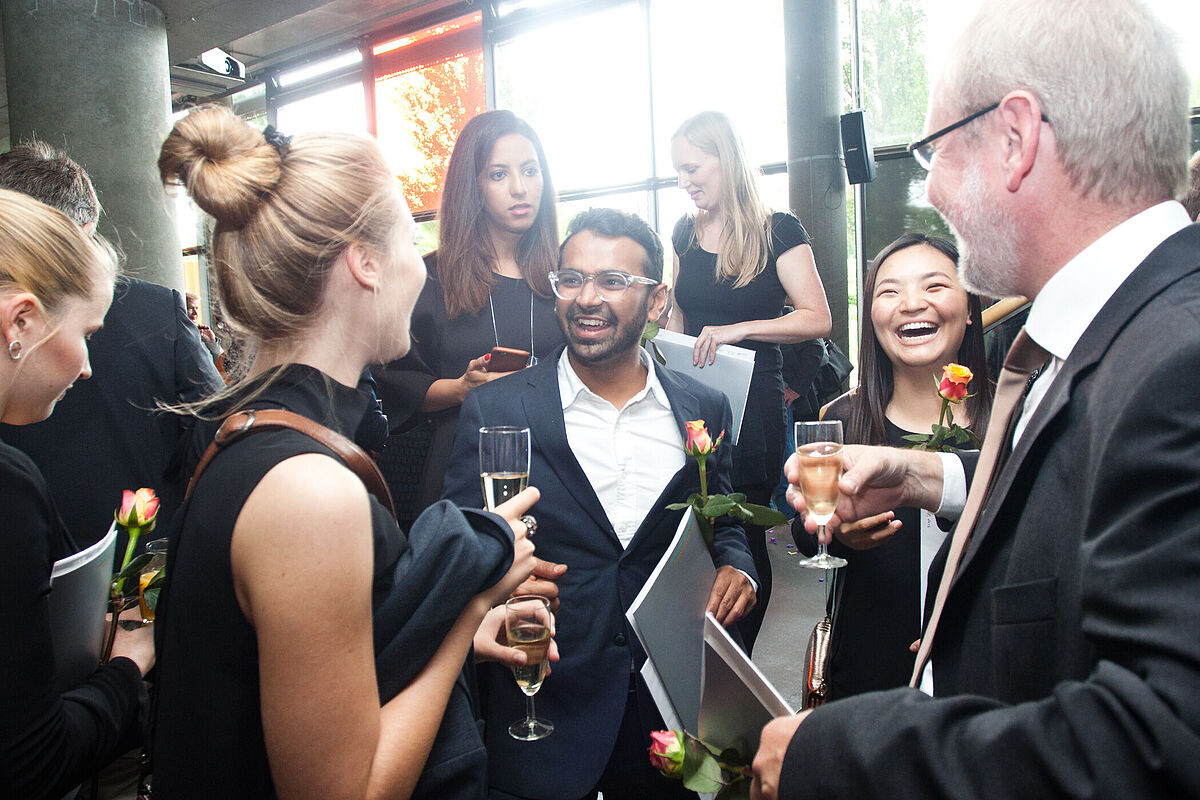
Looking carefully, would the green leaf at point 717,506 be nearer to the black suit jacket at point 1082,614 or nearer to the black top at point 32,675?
the black suit jacket at point 1082,614

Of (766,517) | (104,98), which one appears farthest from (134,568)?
(104,98)

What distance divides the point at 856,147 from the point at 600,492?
3887mm

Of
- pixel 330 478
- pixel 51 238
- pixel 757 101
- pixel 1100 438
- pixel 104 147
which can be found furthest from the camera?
pixel 757 101

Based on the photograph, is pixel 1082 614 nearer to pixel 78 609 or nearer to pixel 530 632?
pixel 530 632

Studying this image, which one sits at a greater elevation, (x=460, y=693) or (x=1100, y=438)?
(x=1100, y=438)

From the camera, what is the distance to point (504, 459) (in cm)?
147

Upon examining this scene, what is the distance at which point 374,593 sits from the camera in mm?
1108

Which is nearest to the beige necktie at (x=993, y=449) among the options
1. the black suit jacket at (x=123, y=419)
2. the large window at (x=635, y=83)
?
the black suit jacket at (x=123, y=419)

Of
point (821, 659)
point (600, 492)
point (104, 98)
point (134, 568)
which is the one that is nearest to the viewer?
point (134, 568)

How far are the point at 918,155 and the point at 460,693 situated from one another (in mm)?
1075

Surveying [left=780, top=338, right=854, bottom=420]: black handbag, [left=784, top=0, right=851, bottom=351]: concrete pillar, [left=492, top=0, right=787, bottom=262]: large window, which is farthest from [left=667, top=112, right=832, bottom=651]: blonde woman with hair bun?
[left=492, top=0, right=787, bottom=262]: large window

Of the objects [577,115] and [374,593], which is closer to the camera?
[374,593]

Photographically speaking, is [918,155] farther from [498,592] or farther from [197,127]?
[197,127]

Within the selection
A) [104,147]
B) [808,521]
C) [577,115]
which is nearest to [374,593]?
[808,521]
